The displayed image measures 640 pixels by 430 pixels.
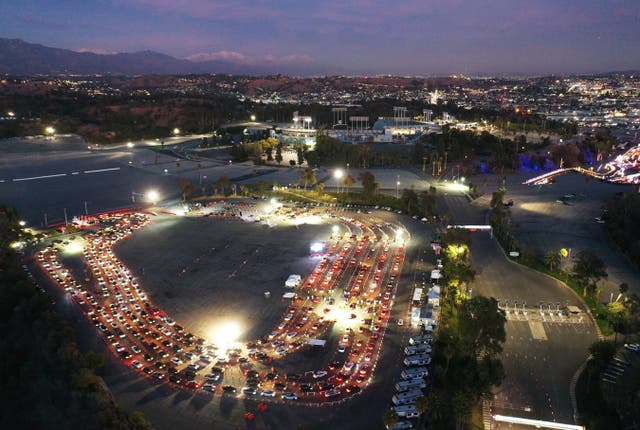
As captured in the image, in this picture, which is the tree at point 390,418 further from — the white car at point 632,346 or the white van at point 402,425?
the white car at point 632,346

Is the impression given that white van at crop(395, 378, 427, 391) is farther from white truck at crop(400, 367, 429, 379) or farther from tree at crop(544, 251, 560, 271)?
tree at crop(544, 251, 560, 271)

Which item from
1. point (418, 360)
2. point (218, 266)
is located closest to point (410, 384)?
point (418, 360)

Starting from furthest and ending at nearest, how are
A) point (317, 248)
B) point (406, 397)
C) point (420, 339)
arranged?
point (317, 248) < point (420, 339) < point (406, 397)

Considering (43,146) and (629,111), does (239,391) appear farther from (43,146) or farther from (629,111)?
(629,111)

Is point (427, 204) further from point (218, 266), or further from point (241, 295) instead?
point (241, 295)

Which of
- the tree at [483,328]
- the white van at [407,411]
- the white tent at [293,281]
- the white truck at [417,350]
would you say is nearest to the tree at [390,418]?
the white van at [407,411]
